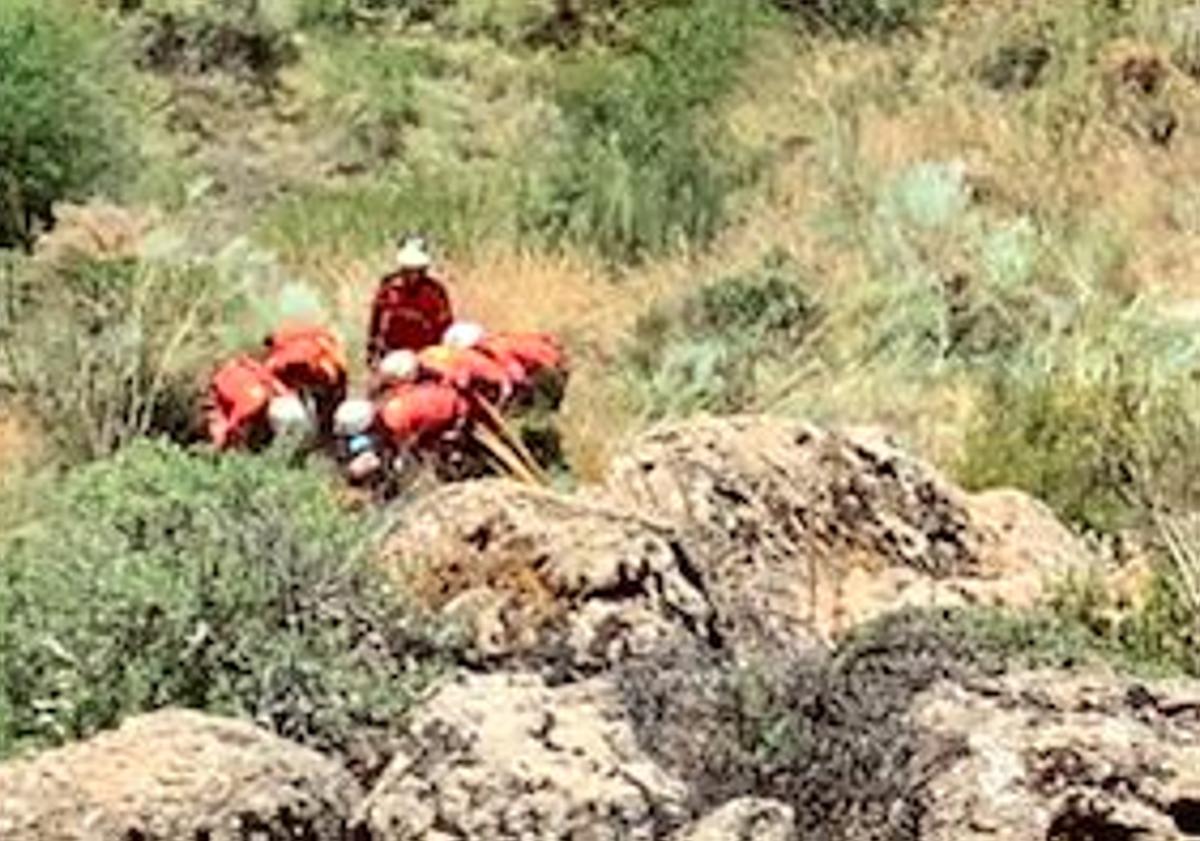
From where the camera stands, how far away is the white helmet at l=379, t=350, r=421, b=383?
35.3 ft

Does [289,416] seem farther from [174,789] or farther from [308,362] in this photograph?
[174,789]

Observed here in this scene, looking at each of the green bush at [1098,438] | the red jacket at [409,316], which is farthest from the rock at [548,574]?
the red jacket at [409,316]

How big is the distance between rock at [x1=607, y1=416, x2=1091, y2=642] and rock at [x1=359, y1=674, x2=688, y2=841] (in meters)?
1.21

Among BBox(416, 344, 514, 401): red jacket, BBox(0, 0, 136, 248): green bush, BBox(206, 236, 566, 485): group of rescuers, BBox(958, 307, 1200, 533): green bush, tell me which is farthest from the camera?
BBox(0, 0, 136, 248): green bush

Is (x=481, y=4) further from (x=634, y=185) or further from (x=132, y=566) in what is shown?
(x=132, y=566)

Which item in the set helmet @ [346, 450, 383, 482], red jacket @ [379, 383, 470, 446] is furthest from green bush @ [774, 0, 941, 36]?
helmet @ [346, 450, 383, 482]

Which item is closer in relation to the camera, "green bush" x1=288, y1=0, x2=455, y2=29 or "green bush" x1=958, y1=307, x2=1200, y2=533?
"green bush" x1=958, y1=307, x2=1200, y2=533

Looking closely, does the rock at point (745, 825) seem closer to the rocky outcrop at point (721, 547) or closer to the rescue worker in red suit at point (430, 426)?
the rocky outcrop at point (721, 547)

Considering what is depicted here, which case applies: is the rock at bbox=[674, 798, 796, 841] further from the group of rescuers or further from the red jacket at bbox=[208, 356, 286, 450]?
the red jacket at bbox=[208, 356, 286, 450]

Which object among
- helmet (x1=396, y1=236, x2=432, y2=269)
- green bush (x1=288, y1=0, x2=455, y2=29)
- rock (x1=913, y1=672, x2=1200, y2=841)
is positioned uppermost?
rock (x1=913, y1=672, x2=1200, y2=841)

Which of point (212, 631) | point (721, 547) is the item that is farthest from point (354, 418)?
point (212, 631)

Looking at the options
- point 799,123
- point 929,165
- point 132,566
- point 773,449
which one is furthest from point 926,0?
point 132,566

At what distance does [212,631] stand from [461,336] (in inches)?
194

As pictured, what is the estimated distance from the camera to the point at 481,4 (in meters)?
19.0
